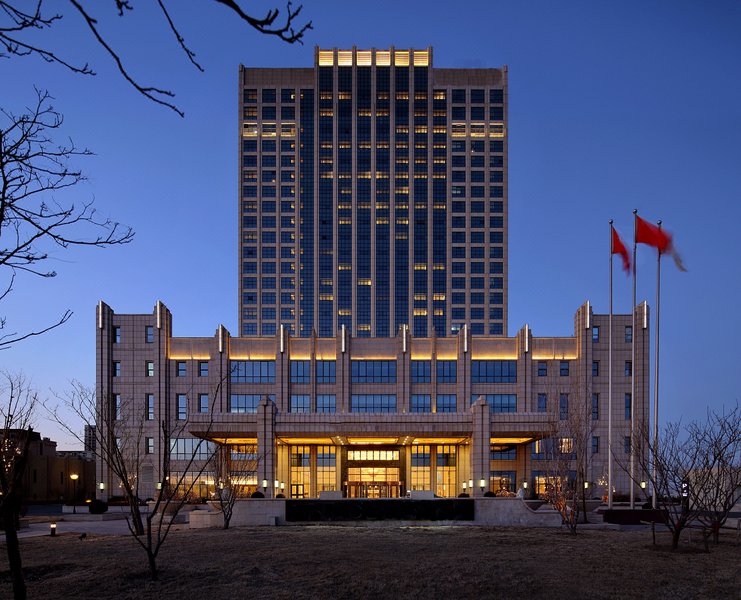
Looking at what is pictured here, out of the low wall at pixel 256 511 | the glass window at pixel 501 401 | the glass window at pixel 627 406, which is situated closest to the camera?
the low wall at pixel 256 511

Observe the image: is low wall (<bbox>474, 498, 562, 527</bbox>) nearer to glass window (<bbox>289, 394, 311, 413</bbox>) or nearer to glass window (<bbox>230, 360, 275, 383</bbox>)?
glass window (<bbox>289, 394, 311, 413</bbox>)

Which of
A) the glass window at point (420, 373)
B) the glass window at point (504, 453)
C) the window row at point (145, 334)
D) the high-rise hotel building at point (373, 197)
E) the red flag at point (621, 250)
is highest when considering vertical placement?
the high-rise hotel building at point (373, 197)

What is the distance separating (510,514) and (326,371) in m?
45.0

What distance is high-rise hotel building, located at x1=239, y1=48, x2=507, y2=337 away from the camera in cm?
12900

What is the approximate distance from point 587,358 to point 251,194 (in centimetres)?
7483

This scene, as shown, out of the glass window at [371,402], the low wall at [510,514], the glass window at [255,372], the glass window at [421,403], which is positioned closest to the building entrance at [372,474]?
the glass window at [371,402]

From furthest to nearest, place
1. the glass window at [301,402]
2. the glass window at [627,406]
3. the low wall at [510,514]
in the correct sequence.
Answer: the glass window at [301,402], the glass window at [627,406], the low wall at [510,514]

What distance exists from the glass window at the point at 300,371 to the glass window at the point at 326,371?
1063 mm

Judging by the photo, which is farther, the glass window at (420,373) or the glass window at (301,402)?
the glass window at (420,373)

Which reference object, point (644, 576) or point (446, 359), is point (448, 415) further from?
point (644, 576)

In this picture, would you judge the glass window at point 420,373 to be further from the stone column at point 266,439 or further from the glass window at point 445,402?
the stone column at point 266,439

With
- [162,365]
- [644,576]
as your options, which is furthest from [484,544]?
[162,365]

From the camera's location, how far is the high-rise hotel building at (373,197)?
129 meters

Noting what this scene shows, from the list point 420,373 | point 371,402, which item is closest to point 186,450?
point 371,402
